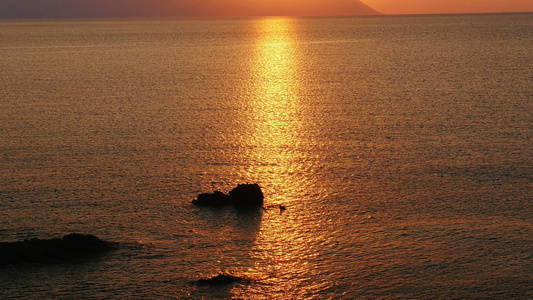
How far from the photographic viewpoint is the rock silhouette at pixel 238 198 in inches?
969

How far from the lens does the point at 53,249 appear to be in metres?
19.9

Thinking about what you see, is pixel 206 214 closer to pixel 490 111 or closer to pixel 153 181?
pixel 153 181

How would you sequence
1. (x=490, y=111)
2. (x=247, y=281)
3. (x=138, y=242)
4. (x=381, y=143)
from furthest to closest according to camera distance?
1. (x=490, y=111)
2. (x=381, y=143)
3. (x=138, y=242)
4. (x=247, y=281)

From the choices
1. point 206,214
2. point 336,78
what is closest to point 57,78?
point 336,78

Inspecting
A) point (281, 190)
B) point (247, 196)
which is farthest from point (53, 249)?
point (281, 190)

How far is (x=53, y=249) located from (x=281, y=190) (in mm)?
9790

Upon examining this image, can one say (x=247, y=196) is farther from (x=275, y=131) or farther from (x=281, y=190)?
(x=275, y=131)

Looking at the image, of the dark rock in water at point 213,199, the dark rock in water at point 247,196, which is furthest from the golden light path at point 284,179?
the dark rock in water at point 213,199

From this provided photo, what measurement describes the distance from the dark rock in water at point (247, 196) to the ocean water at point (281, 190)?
62 cm

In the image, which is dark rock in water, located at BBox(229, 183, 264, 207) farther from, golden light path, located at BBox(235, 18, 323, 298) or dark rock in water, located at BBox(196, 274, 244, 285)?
dark rock in water, located at BBox(196, 274, 244, 285)

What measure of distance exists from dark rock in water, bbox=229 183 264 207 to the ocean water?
62 cm

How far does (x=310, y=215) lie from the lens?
2391 centimetres

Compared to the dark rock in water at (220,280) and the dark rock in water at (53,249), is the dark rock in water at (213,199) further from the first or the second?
the dark rock in water at (220,280)

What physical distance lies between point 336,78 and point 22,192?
43.5 m
